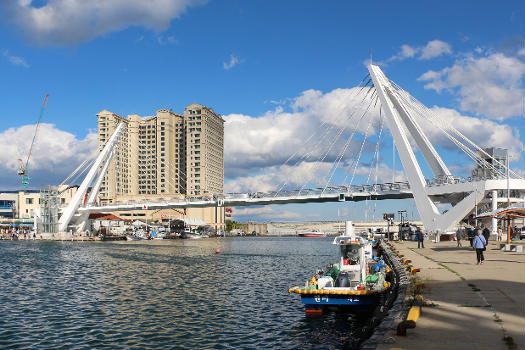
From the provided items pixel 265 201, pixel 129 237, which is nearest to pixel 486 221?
pixel 265 201

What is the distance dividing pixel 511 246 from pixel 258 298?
24.5 metres

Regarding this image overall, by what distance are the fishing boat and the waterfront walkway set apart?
8.16ft

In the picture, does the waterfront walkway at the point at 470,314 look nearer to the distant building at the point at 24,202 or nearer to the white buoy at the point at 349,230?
the white buoy at the point at 349,230

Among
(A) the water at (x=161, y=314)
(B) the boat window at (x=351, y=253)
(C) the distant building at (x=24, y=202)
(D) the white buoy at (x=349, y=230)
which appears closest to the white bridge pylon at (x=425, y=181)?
(A) the water at (x=161, y=314)

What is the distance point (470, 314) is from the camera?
547 inches

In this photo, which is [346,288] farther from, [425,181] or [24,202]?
[24,202]

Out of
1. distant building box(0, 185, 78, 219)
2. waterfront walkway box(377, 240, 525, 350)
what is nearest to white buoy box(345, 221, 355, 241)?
waterfront walkway box(377, 240, 525, 350)

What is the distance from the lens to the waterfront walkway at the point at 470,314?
11.0 metres

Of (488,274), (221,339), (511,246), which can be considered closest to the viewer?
(221,339)

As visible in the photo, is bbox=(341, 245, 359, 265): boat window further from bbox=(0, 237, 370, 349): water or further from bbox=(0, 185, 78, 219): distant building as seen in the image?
bbox=(0, 185, 78, 219): distant building

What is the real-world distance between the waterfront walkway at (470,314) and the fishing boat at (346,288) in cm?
249

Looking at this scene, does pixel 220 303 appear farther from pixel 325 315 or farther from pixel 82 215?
pixel 82 215

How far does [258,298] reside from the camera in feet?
87.7

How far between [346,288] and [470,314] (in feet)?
24.8
